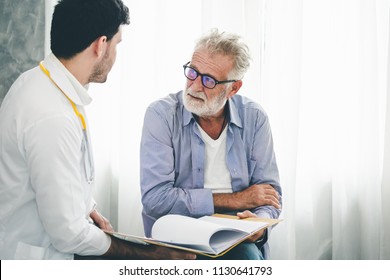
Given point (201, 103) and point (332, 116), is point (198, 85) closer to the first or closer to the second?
point (201, 103)

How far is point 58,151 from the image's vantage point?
120 centimetres

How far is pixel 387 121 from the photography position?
2246 millimetres

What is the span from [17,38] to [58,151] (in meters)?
1.28

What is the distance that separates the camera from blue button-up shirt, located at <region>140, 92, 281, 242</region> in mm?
1734

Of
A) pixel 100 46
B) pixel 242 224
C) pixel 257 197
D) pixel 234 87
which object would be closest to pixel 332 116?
pixel 234 87

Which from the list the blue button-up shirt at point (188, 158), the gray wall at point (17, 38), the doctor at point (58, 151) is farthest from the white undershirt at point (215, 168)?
the gray wall at point (17, 38)

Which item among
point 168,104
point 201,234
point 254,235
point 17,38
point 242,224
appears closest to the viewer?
point 201,234

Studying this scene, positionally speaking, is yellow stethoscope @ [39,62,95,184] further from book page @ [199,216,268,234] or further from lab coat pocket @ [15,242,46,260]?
book page @ [199,216,268,234]

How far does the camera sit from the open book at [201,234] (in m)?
1.29

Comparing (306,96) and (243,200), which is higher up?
(306,96)

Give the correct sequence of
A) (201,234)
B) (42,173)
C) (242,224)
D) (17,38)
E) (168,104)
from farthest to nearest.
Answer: (17,38) < (168,104) < (242,224) < (201,234) < (42,173)

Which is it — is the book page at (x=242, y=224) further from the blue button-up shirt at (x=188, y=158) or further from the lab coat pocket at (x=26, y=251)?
the lab coat pocket at (x=26, y=251)

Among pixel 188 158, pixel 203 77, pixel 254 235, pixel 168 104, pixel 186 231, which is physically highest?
pixel 203 77
